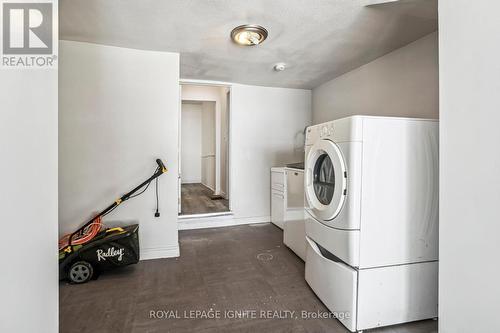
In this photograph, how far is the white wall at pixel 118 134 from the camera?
2205mm

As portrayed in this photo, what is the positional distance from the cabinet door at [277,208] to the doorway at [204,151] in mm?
718

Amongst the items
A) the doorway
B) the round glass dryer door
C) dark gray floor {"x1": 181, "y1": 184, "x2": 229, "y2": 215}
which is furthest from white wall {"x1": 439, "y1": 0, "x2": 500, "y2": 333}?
dark gray floor {"x1": 181, "y1": 184, "x2": 229, "y2": 215}

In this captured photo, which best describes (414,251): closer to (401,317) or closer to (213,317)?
(401,317)

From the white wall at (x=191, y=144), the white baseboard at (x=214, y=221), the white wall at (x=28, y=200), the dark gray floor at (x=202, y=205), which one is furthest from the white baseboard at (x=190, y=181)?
the white wall at (x=28, y=200)

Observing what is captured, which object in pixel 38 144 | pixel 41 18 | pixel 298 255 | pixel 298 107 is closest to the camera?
pixel 38 144

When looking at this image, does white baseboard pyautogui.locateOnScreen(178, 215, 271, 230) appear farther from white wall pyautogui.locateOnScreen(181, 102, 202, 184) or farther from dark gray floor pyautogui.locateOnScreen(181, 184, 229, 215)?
white wall pyautogui.locateOnScreen(181, 102, 202, 184)

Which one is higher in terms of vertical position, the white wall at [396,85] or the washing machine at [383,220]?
the white wall at [396,85]

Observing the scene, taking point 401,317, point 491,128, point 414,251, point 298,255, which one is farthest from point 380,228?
point 298,255

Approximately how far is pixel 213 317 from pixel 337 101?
2.81 m

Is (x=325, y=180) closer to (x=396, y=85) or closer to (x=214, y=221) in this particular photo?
(x=396, y=85)

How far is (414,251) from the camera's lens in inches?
58.9

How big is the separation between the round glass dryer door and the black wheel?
1859 mm

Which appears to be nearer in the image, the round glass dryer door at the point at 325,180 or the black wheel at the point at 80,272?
the round glass dryer door at the point at 325,180

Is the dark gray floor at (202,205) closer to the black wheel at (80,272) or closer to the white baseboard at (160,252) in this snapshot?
the white baseboard at (160,252)
